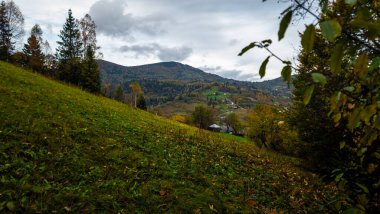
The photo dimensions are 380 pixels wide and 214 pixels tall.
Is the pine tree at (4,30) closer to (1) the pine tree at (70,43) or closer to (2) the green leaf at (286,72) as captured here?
(1) the pine tree at (70,43)

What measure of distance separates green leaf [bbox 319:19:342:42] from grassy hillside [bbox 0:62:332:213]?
6.31 metres

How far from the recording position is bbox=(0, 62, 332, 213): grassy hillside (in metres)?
6.88

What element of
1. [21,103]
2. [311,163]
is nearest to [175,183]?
[21,103]

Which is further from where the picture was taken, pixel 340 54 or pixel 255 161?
pixel 255 161

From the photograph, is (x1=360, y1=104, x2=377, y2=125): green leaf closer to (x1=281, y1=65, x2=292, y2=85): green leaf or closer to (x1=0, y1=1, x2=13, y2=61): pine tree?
(x1=281, y1=65, x2=292, y2=85): green leaf

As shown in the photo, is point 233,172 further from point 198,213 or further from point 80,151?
point 80,151

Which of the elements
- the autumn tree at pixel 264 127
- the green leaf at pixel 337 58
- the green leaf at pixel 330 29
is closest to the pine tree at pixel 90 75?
the autumn tree at pixel 264 127

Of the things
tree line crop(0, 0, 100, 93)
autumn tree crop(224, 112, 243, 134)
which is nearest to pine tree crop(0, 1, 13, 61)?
tree line crop(0, 0, 100, 93)

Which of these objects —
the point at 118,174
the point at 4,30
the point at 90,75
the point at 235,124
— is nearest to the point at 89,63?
the point at 90,75

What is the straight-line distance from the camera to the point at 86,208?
649cm

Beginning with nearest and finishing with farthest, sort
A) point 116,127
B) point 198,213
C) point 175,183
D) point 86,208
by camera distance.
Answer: point 86,208 < point 198,213 < point 175,183 < point 116,127

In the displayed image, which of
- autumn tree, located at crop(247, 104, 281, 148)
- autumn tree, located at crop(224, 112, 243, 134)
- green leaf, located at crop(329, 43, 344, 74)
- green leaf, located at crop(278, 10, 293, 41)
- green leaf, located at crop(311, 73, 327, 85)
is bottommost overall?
autumn tree, located at crop(224, 112, 243, 134)

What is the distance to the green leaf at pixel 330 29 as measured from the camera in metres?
1.27

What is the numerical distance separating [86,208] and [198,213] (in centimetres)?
267
